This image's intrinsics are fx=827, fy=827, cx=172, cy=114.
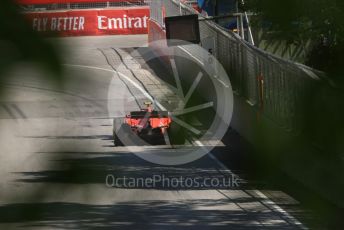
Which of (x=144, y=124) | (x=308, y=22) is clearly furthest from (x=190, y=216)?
(x=308, y=22)

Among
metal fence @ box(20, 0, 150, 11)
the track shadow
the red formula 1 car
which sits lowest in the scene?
the track shadow

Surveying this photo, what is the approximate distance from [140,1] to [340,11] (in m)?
0.38

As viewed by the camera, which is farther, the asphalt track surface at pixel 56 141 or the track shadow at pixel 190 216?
the track shadow at pixel 190 216

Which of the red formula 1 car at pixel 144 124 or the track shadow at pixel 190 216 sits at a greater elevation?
the red formula 1 car at pixel 144 124

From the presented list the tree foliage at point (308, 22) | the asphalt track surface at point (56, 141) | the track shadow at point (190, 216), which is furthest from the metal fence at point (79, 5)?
the track shadow at point (190, 216)

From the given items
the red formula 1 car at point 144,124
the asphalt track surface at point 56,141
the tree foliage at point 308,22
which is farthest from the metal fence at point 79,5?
the red formula 1 car at point 144,124

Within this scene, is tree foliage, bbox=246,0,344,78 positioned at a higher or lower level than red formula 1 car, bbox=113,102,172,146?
higher

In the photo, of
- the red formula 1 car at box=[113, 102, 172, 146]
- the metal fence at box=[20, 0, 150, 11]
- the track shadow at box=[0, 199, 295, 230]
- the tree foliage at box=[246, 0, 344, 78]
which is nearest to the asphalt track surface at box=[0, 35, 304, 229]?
the metal fence at box=[20, 0, 150, 11]

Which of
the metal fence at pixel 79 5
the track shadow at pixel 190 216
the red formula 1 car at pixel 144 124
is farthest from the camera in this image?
the track shadow at pixel 190 216

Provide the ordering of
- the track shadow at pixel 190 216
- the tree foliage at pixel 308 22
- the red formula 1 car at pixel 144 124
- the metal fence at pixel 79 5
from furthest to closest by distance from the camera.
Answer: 1. the track shadow at pixel 190 216
2. the red formula 1 car at pixel 144 124
3. the tree foliage at pixel 308 22
4. the metal fence at pixel 79 5

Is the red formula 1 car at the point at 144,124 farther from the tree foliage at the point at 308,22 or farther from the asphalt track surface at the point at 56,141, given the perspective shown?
the asphalt track surface at the point at 56,141

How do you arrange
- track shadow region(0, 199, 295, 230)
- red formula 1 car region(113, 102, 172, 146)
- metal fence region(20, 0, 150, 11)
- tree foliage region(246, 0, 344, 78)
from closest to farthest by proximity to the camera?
metal fence region(20, 0, 150, 11)
tree foliage region(246, 0, 344, 78)
red formula 1 car region(113, 102, 172, 146)
track shadow region(0, 199, 295, 230)

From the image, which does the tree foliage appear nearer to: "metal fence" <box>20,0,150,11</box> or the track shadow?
"metal fence" <box>20,0,150,11</box>

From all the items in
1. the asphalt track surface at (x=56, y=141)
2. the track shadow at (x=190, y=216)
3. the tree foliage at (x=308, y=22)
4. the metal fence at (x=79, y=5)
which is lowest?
the track shadow at (x=190, y=216)
